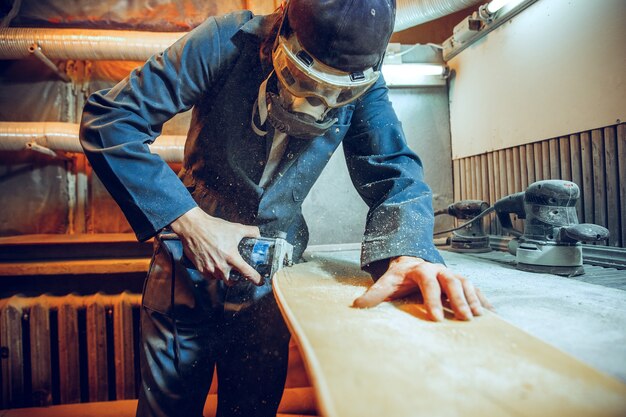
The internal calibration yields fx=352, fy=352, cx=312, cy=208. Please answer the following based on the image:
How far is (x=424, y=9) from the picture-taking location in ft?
7.02

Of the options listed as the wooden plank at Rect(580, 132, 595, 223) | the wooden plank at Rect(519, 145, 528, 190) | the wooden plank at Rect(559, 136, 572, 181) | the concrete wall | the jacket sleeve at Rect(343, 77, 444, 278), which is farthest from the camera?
the concrete wall

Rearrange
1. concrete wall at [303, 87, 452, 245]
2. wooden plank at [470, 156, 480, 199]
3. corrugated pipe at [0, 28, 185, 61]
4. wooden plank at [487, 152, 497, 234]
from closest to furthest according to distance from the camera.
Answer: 1. corrugated pipe at [0, 28, 185, 61]
2. wooden plank at [487, 152, 497, 234]
3. wooden plank at [470, 156, 480, 199]
4. concrete wall at [303, 87, 452, 245]

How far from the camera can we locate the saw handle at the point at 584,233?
1.16 metres

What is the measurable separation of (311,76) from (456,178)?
1.87 metres

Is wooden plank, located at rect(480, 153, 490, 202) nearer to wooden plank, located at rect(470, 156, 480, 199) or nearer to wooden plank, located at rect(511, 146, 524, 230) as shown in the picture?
wooden plank, located at rect(470, 156, 480, 199)

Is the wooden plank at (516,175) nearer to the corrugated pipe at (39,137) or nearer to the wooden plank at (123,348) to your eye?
the wooden plank at (123,348)

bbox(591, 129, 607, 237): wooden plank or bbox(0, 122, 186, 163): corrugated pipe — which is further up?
bbox(0, 122, 186, 163): corrugated pipe

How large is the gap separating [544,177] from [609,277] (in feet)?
2.33

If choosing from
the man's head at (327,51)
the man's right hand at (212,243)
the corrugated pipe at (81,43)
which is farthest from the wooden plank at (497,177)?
the corrugated pipe at (81,43)

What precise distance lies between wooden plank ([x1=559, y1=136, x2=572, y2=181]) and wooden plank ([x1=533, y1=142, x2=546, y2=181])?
116 mm

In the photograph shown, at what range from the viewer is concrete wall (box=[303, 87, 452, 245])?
242 cm

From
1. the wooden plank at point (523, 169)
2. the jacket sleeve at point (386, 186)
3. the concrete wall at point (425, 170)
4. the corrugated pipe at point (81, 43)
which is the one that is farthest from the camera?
the concrete wall at point (425, 170)

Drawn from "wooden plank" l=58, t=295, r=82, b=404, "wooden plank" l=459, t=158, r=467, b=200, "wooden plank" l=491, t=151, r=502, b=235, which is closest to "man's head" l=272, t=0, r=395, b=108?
"wooden plank" l=491, t=151, r=502, b=235

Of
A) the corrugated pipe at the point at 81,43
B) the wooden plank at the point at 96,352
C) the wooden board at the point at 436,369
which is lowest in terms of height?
the wooden plank at the point at 96,352
